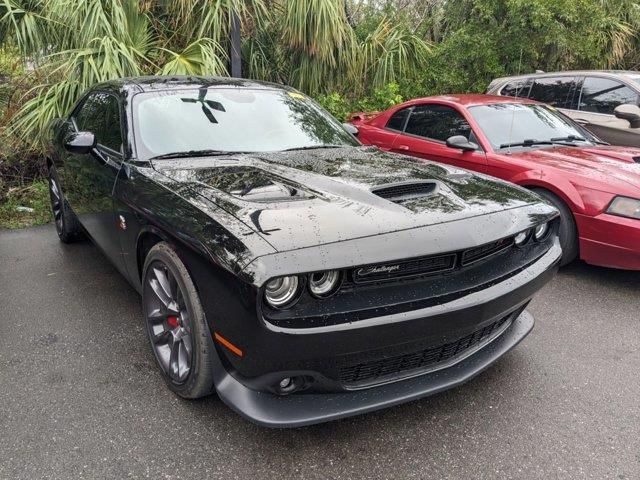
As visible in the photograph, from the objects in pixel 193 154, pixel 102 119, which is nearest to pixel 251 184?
pixel 193 154

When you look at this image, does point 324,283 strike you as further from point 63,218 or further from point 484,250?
point 63,218

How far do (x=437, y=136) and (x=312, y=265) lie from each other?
145 inches

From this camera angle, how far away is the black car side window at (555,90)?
6477 millimetres

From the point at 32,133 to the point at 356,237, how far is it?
212 inches

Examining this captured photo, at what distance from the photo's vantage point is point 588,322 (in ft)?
10.8

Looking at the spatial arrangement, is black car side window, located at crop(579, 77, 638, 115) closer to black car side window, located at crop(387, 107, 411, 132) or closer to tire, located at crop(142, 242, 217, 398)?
black car side window, located at crop(387, 107, 411, 132)

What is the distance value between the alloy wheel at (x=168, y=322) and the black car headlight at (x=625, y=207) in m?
3.06

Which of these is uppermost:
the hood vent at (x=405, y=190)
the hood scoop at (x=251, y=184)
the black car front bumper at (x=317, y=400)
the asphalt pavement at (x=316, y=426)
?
the hood scoop at (x=251, y=184)

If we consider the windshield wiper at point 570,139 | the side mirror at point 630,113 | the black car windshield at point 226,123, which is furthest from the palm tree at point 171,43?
the windshield wiper at point 570,139

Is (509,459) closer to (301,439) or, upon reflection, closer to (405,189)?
(301,439)

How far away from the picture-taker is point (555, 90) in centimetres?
658

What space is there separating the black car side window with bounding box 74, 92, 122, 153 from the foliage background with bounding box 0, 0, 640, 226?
195 centimetres

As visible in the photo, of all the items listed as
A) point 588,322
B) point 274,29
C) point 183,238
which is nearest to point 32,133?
point 274,29

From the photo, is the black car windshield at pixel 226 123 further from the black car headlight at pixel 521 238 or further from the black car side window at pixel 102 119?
the black car headlight at pixel 521 238
